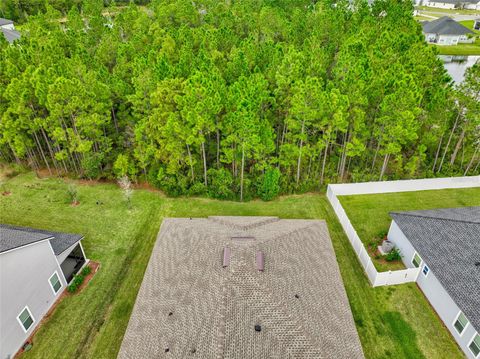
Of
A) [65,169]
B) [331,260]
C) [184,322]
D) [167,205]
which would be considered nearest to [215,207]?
[167,205]

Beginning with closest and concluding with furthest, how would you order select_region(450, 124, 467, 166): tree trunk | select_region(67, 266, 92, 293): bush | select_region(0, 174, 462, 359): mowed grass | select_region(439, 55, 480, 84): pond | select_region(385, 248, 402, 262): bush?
A: select_region(0, 174, 462, 359): mowed grass
select_region(67, 266, 92, 293): bush
select_region(385, 248, 402, 262): bush
select_region(450, 124, 467, 166): tree trunk
select_region(439, 55, 480, 84): pond

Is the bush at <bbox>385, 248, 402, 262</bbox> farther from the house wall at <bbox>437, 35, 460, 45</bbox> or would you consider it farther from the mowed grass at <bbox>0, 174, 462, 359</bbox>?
the house wall at <bbox>437, 35, 460, 45</bbox>

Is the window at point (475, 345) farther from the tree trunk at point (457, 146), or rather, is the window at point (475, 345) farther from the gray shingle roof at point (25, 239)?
the gray shingle roof at point (25, 239)

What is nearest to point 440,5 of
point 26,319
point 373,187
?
point 373,187

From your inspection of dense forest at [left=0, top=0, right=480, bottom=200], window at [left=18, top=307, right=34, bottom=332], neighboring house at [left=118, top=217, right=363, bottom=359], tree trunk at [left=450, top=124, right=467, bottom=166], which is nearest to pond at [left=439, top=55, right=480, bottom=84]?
dense forest at [left=0, top=0, right=480, bottom=200]

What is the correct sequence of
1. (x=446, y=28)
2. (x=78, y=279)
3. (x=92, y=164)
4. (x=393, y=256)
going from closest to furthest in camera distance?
1. (x=78, y=279)
2. (x=393, y=256)
3. (x=92, y=164)
4. (x=446, y=28)

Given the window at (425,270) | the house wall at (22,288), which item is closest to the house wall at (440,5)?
the window at (425,270)

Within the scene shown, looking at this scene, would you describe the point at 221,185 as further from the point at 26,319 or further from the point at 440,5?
the point at 440,5
